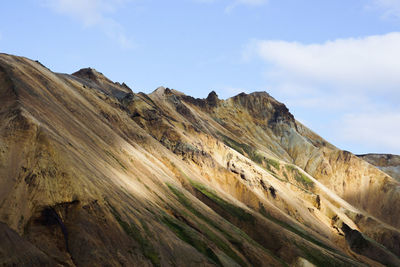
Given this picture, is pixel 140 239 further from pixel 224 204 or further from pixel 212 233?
pixel 224 204

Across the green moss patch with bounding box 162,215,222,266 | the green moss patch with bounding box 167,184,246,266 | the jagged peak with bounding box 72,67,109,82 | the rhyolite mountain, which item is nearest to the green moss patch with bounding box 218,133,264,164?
the rhyolite mountain

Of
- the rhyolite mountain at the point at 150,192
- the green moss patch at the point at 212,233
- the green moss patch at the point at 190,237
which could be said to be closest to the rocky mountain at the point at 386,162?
the rhyolite mountain at the point at 150,192

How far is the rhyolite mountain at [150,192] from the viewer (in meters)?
37.8

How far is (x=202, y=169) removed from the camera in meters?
94.8

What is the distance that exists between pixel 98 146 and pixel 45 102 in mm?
8475

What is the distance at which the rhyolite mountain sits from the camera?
37.8m

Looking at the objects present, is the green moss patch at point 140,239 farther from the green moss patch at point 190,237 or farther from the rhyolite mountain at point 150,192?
the green moss patch at point 190,237

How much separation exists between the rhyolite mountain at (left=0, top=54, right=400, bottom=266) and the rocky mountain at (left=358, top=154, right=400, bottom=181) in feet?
90.8

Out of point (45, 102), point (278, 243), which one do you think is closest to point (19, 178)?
point (45, 102)

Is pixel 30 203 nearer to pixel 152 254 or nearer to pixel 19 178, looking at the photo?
pixel 19 178

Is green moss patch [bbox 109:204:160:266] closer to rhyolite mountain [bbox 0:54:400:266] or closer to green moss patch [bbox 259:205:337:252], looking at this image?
rhyolite mountain [bbox 0:54:400:266]

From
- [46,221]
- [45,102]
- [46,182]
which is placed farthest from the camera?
[45,102]

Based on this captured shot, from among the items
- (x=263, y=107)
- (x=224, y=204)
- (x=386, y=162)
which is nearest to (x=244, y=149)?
(x=263, y=107)

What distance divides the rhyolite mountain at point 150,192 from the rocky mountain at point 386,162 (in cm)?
2767
